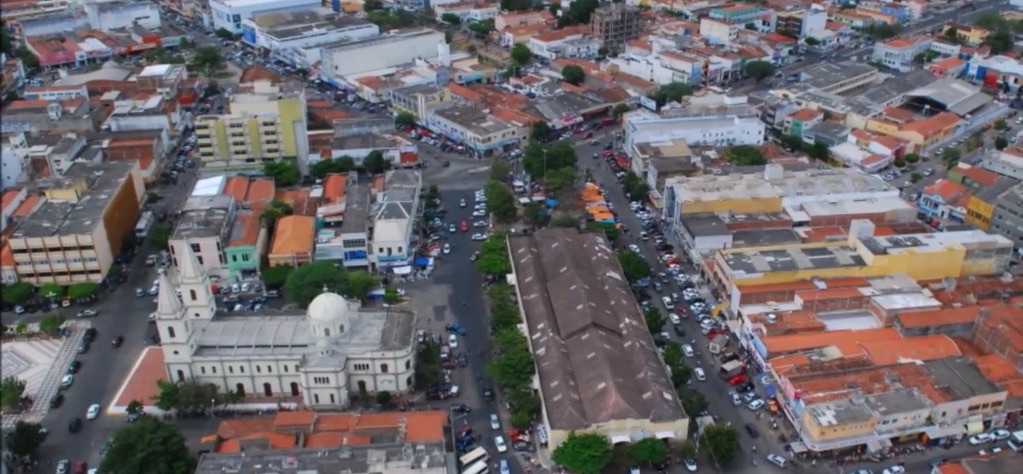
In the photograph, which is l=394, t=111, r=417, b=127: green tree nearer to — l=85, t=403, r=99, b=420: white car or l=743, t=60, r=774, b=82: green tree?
l=743, t=60, r=774, b=82: green tree

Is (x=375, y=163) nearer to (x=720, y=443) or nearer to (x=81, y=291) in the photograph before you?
(x=81, y=291)

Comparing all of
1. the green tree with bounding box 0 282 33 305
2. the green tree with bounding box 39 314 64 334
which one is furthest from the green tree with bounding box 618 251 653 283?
the green tree with bounding box 0 282 33 305

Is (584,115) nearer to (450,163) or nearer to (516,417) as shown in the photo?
(450,163)

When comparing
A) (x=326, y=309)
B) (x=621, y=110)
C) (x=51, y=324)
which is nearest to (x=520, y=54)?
(x=621, y=110)

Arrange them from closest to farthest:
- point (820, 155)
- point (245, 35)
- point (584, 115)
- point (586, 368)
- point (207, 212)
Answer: point (586, 368)
point (207, 212)
point (820, 155)
point (584, 115)
point (245, 35)

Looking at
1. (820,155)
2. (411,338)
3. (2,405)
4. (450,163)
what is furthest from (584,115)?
(2,405)

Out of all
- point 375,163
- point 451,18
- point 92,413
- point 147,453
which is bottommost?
point 92,413
